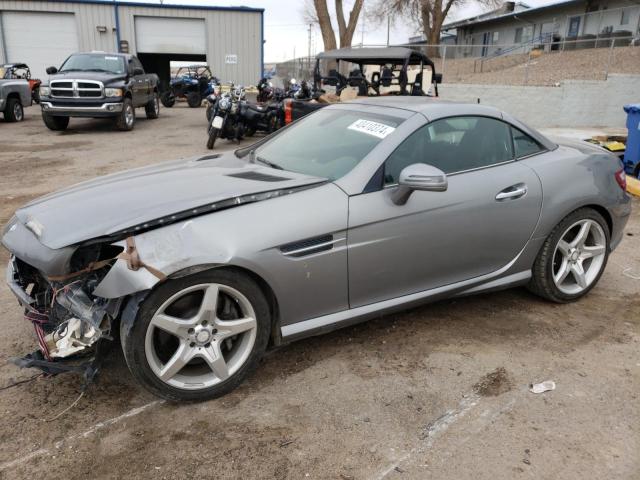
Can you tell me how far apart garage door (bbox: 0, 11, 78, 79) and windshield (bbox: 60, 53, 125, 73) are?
14024 millimetres

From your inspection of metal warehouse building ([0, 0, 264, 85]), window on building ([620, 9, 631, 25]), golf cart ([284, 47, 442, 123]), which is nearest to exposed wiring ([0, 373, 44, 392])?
golf cart ([284, 47, 442, 123])

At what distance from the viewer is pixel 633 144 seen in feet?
26.1

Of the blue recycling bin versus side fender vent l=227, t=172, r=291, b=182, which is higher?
side fender vent l=227, t=172, r=291, b=182

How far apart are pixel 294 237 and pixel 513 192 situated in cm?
162

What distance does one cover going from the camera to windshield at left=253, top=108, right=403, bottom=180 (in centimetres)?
331

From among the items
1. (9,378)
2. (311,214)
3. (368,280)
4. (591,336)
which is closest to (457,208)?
(368,280)

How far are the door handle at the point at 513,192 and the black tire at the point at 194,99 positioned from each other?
70.6 feet

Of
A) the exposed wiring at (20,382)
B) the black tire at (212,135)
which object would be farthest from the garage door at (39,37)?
the exposed wiring at (20,382)

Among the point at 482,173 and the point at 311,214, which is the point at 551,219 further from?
the point at 311,214

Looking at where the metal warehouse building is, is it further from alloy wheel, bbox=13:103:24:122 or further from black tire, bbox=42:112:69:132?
black tire, bbox=42:112:69:132

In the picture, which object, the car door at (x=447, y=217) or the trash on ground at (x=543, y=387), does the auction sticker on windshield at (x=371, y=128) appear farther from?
the trash on ground at (x=543, y=387)

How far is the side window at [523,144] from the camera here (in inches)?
149

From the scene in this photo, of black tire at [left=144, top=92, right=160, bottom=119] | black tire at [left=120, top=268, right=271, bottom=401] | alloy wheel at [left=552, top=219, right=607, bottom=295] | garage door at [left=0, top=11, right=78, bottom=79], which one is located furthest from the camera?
garage door at [left=0, top=11, right=78, bottom=79]

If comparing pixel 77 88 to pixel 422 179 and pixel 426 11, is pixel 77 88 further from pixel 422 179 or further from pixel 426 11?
pixel 426 11
